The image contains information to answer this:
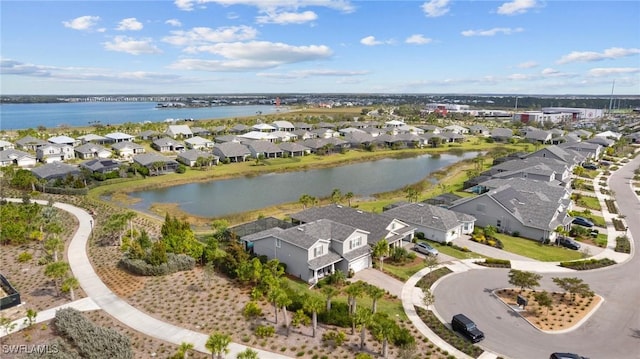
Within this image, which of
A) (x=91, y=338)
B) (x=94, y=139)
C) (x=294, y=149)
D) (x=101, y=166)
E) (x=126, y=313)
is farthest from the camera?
(x=94, y=139)

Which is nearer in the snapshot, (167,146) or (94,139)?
(167,146)

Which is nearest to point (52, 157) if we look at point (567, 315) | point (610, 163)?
point (567, 315)

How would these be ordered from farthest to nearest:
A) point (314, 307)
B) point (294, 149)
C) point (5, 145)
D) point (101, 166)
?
point (294, 149) < point (5, 145) < point (101, 166) < point (314, 307)

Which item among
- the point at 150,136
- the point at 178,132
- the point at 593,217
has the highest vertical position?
the point at 178,132

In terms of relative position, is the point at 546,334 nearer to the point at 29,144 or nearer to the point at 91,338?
the point at 91,338

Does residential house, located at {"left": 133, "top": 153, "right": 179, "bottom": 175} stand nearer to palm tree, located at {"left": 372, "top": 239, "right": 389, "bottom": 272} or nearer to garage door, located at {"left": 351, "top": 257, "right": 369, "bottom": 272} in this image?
garage door, located at {"left": 351, "top": 257, "right": 369, "bottom": 272}

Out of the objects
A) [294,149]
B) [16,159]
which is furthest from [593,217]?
[16,159]

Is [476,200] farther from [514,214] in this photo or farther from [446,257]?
[446,257]
